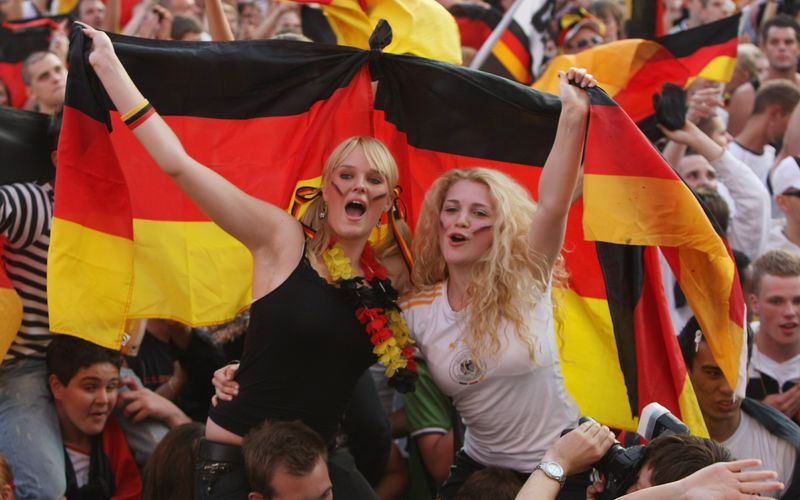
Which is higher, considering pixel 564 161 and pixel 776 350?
pixel 564 161

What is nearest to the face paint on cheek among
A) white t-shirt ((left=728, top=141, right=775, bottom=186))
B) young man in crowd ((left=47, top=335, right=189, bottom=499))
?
young man in crowd ((left=47, top=335, right=189, bottom=499))

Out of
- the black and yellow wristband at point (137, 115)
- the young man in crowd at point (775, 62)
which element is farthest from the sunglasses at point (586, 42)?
the black and yellow wristband at point (137, 115)

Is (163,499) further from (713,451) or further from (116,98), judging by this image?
(713,451)

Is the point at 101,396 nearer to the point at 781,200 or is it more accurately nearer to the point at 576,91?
the point at 576,91

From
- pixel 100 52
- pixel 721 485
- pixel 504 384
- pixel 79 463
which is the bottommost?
pixel 79 463

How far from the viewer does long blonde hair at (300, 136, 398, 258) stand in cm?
467

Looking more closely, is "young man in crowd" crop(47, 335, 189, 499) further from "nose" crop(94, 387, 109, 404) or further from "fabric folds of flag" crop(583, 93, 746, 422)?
"fabric folds of flag" crop(583, 93, 746, 422)

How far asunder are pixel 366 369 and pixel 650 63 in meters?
2.94

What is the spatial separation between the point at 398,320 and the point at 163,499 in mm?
1356

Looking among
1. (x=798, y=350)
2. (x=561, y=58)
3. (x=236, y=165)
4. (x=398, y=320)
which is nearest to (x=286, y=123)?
(x=236, y=165)

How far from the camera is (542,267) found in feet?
15.3

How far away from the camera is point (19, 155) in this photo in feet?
18.0

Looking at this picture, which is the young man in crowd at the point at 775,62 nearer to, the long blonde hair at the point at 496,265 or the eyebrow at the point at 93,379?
the long blonde hair at the point at 496,265

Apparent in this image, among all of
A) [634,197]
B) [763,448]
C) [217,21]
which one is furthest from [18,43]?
[763,448]
